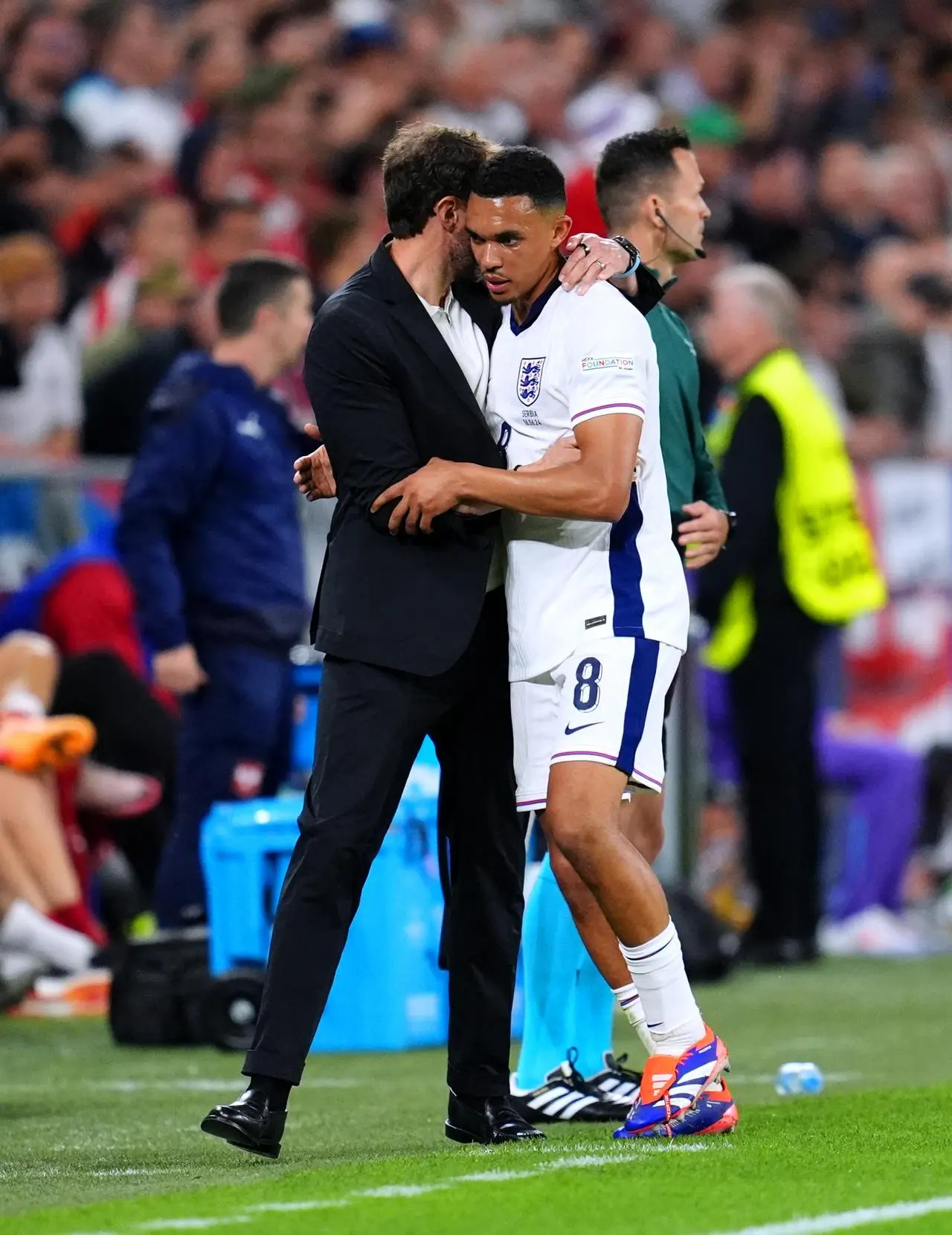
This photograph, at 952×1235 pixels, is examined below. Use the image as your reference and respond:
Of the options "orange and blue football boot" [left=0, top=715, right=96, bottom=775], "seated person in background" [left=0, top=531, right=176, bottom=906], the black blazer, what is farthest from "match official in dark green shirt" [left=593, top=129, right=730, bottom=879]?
"seated person in background" [left=0, top=531, right=176, bottom=906]

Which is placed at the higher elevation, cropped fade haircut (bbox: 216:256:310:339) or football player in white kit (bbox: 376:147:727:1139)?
cropped fade haircut (bbox: 216:256:310:339)

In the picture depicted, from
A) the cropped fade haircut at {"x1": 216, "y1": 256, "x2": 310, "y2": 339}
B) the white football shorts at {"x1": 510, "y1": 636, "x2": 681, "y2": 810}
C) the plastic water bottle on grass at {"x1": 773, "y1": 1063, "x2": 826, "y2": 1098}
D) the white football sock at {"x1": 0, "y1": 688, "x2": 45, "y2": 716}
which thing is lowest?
the plastic water bottle on grass at {"x1": 773, "y1": 1063, "x2": 826, "y2": 1098}

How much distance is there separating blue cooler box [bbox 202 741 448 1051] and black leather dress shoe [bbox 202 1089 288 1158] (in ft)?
8.14

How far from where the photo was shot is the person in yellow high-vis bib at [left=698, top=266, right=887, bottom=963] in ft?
30.3

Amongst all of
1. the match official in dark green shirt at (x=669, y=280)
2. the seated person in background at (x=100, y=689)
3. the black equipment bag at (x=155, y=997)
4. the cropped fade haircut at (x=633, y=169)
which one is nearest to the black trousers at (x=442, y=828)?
the match official in dark green shirt at (x=669, y=280)

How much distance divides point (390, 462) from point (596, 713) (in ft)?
2.11

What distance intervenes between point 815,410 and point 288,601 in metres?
2.73

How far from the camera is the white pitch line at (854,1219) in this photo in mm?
3537

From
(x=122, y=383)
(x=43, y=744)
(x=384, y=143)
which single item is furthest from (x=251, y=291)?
(x=384, y=143)

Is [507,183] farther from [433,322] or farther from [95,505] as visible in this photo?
[95,505]

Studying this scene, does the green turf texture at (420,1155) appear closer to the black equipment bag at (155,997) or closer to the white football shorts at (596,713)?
the black equipment bag at (155,997)

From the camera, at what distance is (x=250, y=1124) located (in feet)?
14.4

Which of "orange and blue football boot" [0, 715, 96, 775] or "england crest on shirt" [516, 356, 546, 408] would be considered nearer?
"england crest on shirt" [516, 356, 546, 408]

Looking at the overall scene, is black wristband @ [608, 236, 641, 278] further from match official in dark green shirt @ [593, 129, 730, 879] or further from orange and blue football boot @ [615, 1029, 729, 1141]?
orange and blue football boot @ [615, 1029, 729, 1141]
